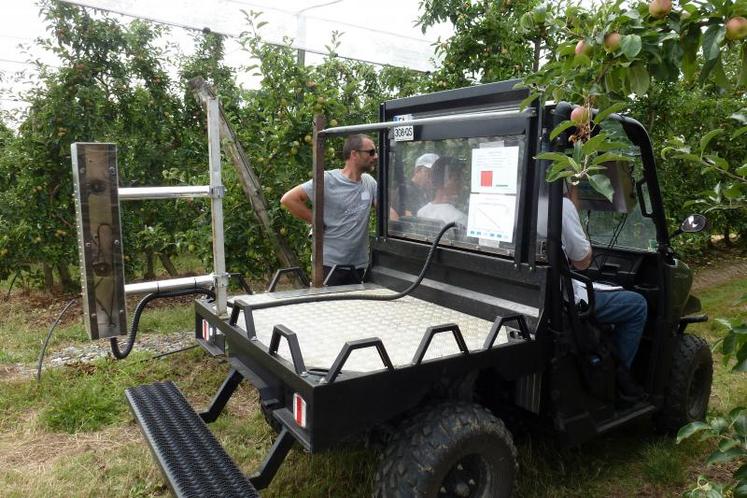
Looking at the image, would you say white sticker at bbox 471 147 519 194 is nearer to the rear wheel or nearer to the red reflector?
the red reflector

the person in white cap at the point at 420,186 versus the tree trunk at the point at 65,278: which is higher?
the person in white cap at the point at 420,186

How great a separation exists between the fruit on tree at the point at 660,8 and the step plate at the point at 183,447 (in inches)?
77.9

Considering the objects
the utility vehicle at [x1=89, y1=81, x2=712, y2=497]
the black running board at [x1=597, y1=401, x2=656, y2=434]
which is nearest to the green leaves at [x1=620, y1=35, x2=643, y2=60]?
the utility vehicle at [x1=89, y1=81, x2=712, y2=497]

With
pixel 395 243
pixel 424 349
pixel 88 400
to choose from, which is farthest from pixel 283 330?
pixel 88 400

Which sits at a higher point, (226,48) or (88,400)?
(226,48)

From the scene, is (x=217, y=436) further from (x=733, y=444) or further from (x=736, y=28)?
(x=736, y=28)

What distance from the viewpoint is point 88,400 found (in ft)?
12.7

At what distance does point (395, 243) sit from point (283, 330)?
61.6 inches

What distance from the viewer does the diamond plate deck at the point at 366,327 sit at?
A: 238cm

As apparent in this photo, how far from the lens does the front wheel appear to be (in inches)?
86.2

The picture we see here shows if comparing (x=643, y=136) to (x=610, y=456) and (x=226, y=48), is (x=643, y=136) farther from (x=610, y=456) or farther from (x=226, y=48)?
(x=226, y=48)

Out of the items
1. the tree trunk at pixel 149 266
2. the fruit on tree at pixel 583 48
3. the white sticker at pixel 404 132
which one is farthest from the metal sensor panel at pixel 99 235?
the tree trunk at pixel 149 266

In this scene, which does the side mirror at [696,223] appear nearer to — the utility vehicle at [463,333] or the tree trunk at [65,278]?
the utility vehicle at [463,333]

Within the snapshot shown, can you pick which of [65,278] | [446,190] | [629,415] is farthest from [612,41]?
[65,278]
